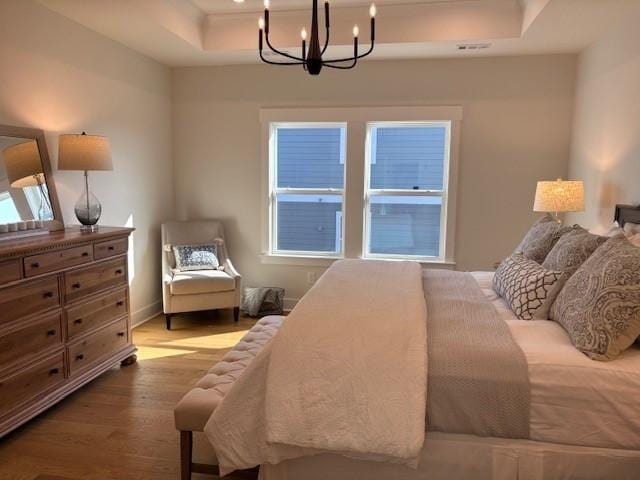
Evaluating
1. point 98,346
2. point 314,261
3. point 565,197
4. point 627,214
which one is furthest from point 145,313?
point 627,214

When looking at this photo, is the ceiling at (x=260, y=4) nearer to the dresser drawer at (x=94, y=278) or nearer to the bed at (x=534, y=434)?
the dresser drawer at (x=94, y=278)

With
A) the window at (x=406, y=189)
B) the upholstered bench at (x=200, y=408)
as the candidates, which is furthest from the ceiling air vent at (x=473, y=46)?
the upholstered bench at (x=200, y=408)

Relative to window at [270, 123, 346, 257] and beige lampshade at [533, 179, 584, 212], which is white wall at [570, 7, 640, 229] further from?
window at [270, 123, 346, 257]

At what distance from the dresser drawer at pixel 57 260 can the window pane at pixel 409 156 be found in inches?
109

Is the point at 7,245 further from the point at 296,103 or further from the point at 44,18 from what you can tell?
the point at 296,103

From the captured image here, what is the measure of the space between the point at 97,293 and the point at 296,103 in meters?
2.62

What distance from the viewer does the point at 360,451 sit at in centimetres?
161

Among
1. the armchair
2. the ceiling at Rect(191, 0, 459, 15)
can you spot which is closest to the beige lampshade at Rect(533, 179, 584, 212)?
the ceiling at Rect(191, 0, 459, 15)

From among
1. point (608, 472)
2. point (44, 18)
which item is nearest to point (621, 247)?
point (608, 472)

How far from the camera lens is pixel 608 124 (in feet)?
11.2

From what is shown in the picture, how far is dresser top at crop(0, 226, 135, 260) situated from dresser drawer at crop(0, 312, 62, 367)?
0.40m

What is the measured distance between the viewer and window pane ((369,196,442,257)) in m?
4.61

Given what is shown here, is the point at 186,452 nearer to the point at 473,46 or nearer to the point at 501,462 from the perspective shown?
the point at 501,462

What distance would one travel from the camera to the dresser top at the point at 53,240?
237cm
